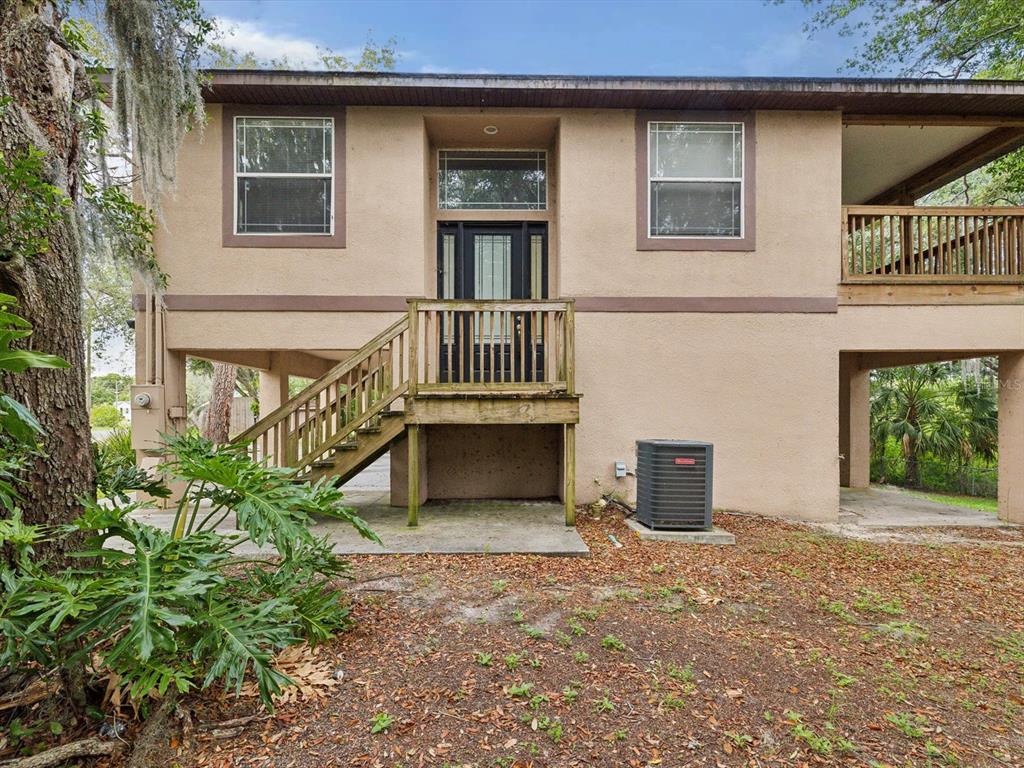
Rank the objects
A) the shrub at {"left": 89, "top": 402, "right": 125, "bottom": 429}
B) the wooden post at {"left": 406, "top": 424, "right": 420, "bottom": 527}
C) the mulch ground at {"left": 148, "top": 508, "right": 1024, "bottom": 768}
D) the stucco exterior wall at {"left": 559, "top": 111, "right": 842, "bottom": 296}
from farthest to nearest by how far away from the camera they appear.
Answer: the shrub at {"left": 89, "top": 402, "right": 125, "bottom": 429}, the stucco exterior wall at {"left": 559, "top": 111, "right": 842, "bottom": 296}, the wooden post at {"left": 406, "top": 424, "right": 420, "bottom": 527}, the mulch ground at {"left": 148, "top": 508, "right": 1024, "bottom": 768}

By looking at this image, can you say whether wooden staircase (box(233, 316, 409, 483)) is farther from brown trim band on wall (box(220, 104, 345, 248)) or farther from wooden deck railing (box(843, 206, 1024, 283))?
wooden deck railing (box(843, 206, 1024, 283))

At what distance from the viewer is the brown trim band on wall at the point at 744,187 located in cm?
657

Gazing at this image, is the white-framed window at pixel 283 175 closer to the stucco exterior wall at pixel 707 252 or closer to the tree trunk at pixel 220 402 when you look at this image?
the stucco exterior wall at pixel 707 252

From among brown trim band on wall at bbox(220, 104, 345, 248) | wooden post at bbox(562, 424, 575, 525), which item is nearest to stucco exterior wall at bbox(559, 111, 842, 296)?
wooden post at bbox(562, 424, 575, 525)

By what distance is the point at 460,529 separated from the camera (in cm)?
545

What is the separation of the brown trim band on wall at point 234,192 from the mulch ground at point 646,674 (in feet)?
14.1

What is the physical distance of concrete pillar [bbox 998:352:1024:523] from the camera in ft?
21.1

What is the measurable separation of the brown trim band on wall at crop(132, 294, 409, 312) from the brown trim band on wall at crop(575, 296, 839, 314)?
257cm

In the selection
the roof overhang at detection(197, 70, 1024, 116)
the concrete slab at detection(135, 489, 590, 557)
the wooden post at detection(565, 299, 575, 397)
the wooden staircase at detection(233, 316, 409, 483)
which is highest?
the roof overhang at detection(197, 70, 1024, 116)

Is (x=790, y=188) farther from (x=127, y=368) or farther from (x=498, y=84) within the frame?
(x=127, y=368)

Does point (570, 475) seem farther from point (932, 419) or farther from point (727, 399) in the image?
point (932, 419)

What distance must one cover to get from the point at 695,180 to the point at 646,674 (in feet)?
19.8

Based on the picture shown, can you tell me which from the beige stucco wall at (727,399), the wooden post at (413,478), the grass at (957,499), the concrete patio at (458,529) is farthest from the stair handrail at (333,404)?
the grass at (957,499)

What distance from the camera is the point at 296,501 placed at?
2.82 meters
